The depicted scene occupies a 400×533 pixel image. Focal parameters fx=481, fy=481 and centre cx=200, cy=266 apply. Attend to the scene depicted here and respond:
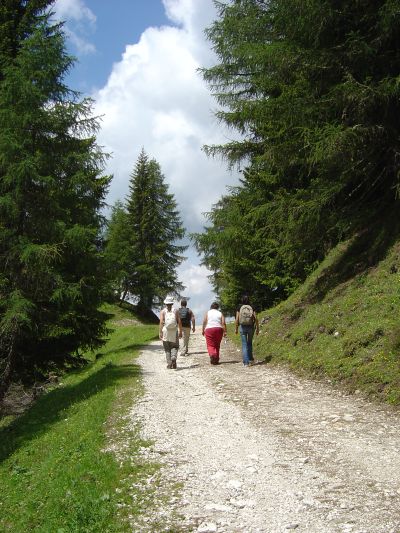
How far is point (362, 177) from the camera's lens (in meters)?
14.5

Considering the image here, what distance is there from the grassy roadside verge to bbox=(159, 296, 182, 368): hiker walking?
3.64ft

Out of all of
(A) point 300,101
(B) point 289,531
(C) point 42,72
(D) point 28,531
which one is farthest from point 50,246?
(B) point 289,531

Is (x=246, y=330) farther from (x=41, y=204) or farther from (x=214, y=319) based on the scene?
(x=41, y=204)

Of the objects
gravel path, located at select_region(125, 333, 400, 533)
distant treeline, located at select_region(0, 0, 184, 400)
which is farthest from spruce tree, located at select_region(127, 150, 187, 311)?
gravel path, located at select_region(125, 333, 400, 533)

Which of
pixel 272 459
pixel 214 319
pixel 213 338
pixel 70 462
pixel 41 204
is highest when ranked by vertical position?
pixel 41 204

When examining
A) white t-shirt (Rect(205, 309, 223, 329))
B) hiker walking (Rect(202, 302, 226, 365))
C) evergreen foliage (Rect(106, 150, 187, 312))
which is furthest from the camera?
evergreen foliage (Rect(106, 150, 187, 312))

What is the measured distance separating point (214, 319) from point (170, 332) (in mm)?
1546

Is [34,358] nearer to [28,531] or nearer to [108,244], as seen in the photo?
[108,244]

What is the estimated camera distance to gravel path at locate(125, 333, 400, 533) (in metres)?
4.46

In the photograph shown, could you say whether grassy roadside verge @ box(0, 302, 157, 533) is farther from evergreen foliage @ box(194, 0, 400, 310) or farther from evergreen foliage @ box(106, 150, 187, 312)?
evergreen foliage @ box(106, 150, 187, 312)

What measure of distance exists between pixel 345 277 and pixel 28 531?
1062 cm

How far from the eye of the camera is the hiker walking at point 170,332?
13.6 metres

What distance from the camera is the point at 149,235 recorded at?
46375mm

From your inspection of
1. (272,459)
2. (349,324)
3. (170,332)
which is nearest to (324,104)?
(349,324)
